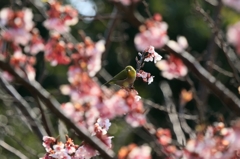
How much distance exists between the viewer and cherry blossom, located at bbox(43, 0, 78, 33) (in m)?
2.77

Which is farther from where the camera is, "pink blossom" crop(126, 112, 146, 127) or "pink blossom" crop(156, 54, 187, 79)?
"pink blossom" crop(156, 54, 187, 79)

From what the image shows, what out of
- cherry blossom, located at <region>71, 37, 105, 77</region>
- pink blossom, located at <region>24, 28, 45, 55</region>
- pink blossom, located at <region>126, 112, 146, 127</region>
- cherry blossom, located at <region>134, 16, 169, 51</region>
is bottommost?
pink blossom, located at <region>126, 112, 146, 127</region>

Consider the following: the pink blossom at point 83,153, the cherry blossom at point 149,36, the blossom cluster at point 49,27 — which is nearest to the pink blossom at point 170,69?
the cherry blossom at point 149,36

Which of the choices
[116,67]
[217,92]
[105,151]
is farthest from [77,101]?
[116,67]

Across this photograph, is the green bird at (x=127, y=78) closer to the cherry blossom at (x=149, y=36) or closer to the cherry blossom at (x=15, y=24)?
the cherry blossom at (x=149, y=36)

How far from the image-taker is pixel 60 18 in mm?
2826

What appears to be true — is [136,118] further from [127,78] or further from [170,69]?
[127,78]

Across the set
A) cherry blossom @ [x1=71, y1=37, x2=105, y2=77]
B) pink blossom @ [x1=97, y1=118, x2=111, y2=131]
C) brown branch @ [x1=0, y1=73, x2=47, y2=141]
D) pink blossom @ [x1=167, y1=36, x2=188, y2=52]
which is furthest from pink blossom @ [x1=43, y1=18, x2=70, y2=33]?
pink blossom @ [x1=97, y1=118, x2=111, y2=131]

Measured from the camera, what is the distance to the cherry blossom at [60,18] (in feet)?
9.09

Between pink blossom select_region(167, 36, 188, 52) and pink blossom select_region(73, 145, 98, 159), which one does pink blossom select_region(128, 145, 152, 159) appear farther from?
pink blossom select_region(167, 36, 188, 52)

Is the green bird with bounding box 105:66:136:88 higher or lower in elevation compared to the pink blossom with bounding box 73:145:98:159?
higher

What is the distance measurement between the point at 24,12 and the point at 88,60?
0.44 meters

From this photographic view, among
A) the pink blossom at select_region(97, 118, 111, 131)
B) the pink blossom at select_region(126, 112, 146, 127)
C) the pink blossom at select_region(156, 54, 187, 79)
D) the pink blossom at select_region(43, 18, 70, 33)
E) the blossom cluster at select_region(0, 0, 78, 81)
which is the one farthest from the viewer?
the pink blossom at select_region(43, 18, 70, 33)

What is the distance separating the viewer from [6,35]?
7.46ft
